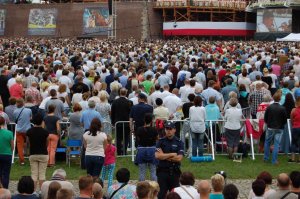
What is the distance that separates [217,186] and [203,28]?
2339 inches

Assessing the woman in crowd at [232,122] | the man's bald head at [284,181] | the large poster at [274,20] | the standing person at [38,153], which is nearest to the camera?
the man's bald head at [284,181]

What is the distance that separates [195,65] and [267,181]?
14703 millimetres

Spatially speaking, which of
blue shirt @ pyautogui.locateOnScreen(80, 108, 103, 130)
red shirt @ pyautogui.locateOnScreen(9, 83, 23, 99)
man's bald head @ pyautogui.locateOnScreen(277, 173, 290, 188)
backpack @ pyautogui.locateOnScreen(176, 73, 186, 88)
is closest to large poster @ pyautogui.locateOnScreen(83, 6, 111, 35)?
backpack @ pyautogui.locateOnScreen(176, 73, 186, 88)

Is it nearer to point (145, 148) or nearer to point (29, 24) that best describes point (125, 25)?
point (29, 24)

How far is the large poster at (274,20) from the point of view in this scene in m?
63.4

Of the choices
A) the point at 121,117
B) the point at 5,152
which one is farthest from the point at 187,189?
the point at 121,117

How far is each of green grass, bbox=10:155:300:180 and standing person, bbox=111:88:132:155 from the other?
459 millimetres

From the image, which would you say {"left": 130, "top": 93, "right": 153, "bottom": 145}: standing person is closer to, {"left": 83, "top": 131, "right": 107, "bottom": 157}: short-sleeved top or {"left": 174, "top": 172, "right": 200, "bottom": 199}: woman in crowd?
{"left": 83, "top": 131, "right": 107, "bottom": 157}: short-sleeved top

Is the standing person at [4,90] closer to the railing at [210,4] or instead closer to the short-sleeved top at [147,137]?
Answer: the short-sleeved top at [147,137]

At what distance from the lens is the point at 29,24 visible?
7119 cm

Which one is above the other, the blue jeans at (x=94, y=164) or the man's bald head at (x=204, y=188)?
the man's bald head at (x=204, y=188)

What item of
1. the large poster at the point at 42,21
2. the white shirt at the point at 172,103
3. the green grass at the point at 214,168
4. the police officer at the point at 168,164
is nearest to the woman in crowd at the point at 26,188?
the police officer at the point at 168,164

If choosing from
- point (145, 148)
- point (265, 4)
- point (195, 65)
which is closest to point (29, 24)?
point (265, 4)

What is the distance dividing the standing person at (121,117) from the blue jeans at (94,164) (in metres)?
3.84
